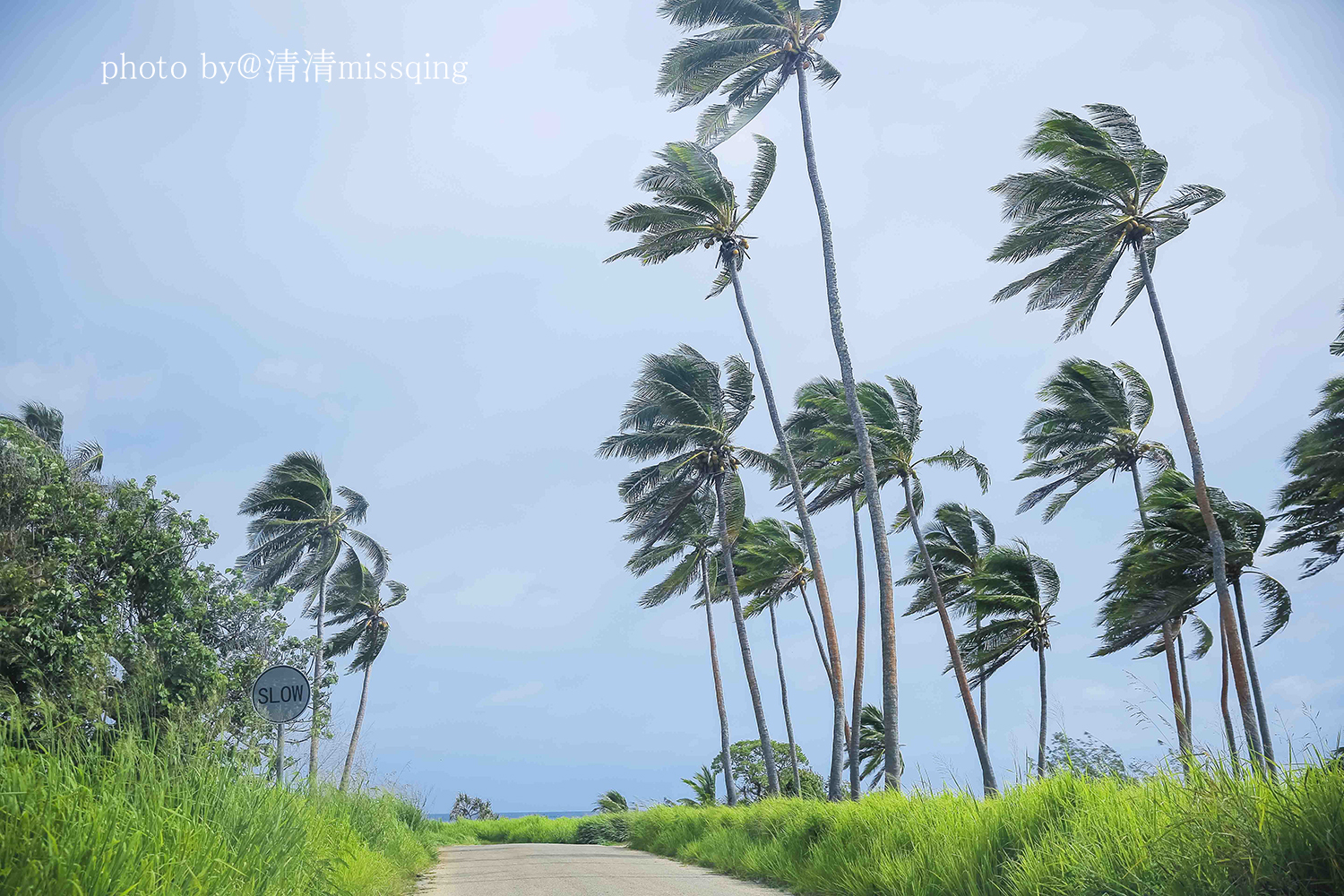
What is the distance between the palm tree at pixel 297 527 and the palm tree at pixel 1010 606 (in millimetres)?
23982

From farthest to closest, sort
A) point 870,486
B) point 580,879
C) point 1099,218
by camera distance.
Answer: point 1099,218 → point 870,486 → point 580,879

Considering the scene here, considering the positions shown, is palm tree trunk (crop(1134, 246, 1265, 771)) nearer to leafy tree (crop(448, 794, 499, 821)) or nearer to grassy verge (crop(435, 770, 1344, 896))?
grassy verge (crop(435, 770, 1344, 896))

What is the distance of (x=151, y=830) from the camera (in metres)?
4.32

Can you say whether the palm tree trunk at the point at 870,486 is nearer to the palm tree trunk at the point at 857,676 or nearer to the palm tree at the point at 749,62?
the palm tree at the point at 749,62

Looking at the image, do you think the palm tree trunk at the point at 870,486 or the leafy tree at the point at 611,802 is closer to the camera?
the palm tree trunk at the point at 870,486

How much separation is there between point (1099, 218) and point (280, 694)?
19205 mm

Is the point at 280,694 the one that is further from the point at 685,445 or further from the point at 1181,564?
the point at 1181,564

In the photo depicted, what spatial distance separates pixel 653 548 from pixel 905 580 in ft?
32.3

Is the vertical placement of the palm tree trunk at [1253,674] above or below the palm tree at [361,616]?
below

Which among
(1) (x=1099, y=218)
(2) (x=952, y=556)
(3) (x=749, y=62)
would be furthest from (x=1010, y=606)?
(3) (x=749, y=62)

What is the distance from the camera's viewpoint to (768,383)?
20.5 meters

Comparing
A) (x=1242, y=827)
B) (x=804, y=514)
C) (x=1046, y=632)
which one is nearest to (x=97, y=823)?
(x=1242, y=827)

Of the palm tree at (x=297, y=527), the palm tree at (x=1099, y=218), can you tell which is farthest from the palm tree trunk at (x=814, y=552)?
the palm tree at (x=297, y=527)

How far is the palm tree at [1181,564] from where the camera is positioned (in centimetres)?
2041
